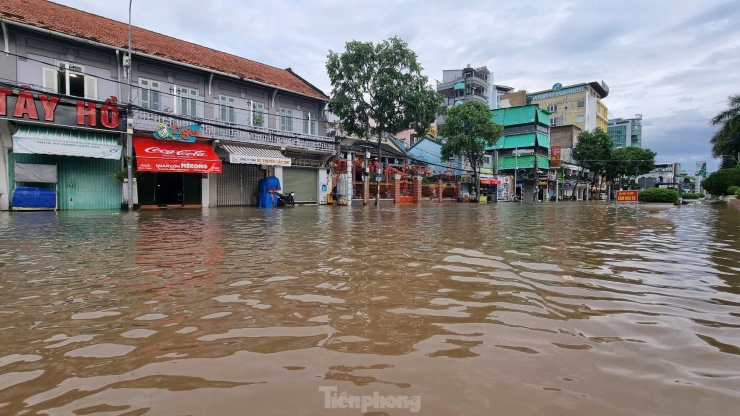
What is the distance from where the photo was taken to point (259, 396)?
1.74 metres

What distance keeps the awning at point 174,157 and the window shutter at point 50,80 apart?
338 cm

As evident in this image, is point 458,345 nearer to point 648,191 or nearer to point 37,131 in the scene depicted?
point 37,131

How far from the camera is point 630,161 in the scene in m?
53.9

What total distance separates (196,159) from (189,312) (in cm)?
1773

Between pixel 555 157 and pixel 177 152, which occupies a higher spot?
pixel 555 157

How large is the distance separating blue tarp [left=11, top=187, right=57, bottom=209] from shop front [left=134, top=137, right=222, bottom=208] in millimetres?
3322

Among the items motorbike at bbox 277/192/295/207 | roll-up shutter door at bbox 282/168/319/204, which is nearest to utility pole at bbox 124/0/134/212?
motorbike at bbox 277/192/295/207

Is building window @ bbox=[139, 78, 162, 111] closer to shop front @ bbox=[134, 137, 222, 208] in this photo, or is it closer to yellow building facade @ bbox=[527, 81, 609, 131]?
shop front @ bbox=[134, 137, 222, 208]

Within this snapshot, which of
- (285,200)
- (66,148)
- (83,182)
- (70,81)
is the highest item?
(70,81)

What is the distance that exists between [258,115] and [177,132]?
5.14m

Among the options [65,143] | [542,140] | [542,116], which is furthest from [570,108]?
[65,143]

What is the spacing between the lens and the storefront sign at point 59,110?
47.0 ft

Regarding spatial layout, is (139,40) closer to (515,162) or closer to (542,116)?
(515,162)

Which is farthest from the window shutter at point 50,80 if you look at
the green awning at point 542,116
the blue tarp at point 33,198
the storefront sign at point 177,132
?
the green awning at point 542,116
